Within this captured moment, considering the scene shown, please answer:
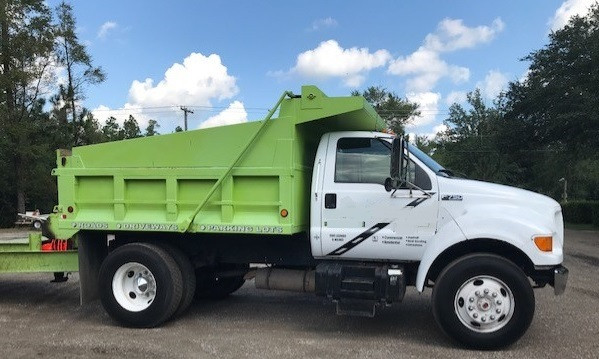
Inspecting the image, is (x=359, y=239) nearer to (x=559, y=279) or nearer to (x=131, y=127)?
(x=559, y=279)

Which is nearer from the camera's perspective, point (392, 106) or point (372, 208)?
point (372, 208)

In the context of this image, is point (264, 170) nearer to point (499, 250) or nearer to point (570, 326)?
point (499, 250)

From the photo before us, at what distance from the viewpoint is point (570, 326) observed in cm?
A: 653

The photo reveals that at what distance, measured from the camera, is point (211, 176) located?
21.1 ft

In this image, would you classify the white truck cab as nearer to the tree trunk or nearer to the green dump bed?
the green dump bed

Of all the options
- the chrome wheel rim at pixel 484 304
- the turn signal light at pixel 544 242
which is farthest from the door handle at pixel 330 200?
the turn signal light at pixel 544 242

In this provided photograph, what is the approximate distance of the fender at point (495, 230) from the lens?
565 centimetres

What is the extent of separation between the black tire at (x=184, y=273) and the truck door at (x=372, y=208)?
1737 millimetres

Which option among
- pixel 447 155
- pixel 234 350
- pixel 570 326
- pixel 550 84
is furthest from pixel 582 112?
pixel 447 155

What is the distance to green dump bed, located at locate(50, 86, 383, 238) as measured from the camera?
6289 millimetres

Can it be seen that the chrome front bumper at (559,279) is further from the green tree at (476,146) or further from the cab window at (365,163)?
the green tree at (476,146)

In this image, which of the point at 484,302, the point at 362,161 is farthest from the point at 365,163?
the point at 484,302

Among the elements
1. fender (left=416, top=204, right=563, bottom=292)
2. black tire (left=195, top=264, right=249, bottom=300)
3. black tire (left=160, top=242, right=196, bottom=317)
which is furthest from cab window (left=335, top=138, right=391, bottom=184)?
black tire (left=195, top=264, right=249, bottom=300)

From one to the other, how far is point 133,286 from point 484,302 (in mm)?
4029
